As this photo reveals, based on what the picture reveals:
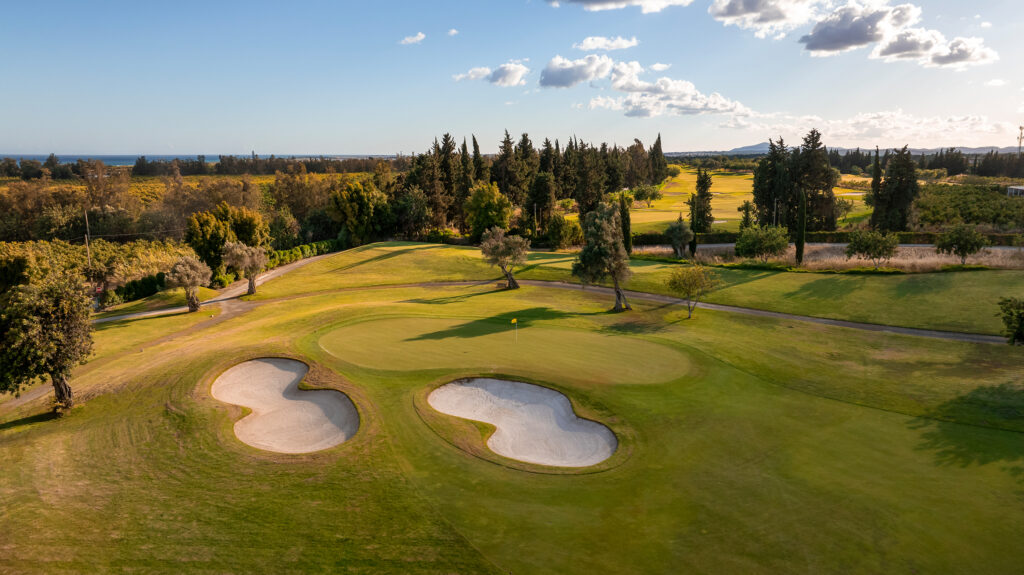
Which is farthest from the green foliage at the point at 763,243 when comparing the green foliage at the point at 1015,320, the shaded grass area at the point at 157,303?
the shaded grass area at the point at 157,303

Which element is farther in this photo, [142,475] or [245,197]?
[245,197]

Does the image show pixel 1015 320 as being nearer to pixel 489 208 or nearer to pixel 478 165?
pixel 489 208

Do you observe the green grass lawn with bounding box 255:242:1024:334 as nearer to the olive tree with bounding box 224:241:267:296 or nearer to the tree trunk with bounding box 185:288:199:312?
the olive tree with bounding box 224:241:267:296

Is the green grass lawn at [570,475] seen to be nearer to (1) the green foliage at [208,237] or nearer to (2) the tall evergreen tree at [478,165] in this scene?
(1) the green foliage at [208,237]

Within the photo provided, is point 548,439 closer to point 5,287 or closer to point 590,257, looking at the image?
point 590,257

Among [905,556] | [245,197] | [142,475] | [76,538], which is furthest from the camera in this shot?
[245,197]

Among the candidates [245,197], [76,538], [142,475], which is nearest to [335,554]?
[76,538]

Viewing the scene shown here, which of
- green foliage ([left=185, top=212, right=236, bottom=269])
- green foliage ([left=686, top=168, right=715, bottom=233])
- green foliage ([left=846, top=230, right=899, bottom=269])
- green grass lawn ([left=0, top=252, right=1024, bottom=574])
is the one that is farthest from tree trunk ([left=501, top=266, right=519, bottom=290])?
green foliage ([left=686, top=168, right=715, bottom=233])
